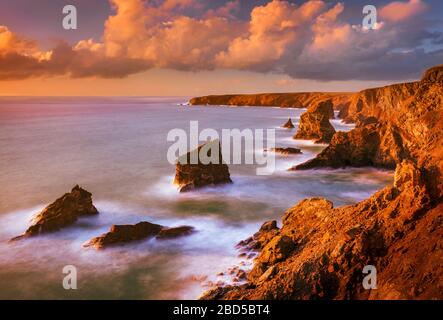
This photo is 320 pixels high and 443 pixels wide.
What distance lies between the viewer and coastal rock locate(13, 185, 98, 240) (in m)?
18.8

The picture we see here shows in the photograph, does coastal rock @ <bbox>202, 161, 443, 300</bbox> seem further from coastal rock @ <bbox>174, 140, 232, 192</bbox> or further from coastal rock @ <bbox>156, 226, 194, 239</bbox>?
coastal rock @ <bbox>174, 140, 232, 192</bbox>

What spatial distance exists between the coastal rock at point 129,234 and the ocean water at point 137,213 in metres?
0.43

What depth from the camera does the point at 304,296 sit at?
8.87 metres

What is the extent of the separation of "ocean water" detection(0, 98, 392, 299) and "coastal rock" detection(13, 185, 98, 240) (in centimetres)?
51

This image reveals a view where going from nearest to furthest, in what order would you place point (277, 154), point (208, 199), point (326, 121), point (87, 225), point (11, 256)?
1. point (11, 256)
2. point (87, 225)
3. point (208, 199)
4. point (277, 154)
5. point (326, 121)

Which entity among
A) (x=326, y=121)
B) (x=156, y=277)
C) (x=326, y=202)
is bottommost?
(x=156, y=277)

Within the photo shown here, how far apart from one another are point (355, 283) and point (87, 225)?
15.4m

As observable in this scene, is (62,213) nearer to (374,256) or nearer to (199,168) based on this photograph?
(199,168)

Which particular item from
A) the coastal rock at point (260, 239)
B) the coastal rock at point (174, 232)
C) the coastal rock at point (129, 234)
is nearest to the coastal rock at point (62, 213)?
the coastal rock at point (129, 234)

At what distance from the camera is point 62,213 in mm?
19500

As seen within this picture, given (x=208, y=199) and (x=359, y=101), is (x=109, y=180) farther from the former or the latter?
(x=359, y=101)

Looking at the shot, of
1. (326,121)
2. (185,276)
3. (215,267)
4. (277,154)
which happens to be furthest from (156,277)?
(326,121)

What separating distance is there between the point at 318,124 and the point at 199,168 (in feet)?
108

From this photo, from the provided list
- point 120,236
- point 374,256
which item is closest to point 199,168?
point 120,236
